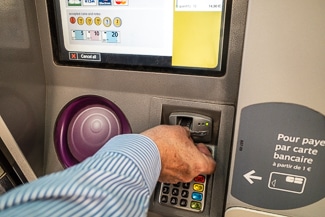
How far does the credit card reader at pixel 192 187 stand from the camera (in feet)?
2.83

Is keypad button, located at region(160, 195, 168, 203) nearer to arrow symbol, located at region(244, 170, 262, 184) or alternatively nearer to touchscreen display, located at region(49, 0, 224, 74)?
arrow symbol, located at region(244, 170, 262, 184)

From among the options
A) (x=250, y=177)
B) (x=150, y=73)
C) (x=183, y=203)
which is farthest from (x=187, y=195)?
(x=150, y=73)

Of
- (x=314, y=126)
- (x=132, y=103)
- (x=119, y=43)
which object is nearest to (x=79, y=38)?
(x=119, y=43)

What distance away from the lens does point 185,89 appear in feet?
2.85

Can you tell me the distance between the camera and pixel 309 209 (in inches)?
26.7

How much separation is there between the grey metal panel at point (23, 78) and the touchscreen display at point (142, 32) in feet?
0.27

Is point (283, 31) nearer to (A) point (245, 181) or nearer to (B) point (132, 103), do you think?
(A) point (245, 181)

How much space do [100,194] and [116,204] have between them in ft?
0.12

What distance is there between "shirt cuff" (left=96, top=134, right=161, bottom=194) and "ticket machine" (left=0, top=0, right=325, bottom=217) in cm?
19

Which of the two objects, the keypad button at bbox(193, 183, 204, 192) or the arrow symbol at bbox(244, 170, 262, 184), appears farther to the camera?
the keypad button at bbox(193, 183, 204, 192)

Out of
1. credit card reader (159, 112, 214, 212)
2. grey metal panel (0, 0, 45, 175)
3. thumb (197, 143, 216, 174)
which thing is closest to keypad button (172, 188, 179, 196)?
credit card reader (159, 112, 214, 212)

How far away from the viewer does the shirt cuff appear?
609 millimetres

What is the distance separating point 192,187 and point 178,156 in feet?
0.47

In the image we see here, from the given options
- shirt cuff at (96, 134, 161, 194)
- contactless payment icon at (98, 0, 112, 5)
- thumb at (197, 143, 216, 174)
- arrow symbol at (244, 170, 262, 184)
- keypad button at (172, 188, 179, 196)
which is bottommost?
keypad button at (172, 188, 179, 196)
